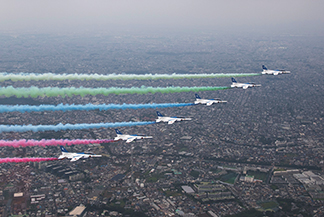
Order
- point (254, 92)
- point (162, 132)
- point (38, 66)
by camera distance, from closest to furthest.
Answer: point (162, 132)
point (254, 92)
point (38, 66)

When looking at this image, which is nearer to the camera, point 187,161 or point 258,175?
point 258,175

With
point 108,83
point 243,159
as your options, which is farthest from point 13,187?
point 108,83

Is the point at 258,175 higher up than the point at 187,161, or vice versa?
the point at 187,161

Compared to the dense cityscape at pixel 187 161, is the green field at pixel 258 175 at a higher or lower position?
lower

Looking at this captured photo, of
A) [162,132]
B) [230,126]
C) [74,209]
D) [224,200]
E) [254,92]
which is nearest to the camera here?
[74,209]

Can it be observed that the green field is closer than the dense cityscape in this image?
→ No

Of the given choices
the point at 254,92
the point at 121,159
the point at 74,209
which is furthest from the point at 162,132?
the point at 254,92

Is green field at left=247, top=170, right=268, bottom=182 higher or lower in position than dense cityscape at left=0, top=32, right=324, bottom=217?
lower

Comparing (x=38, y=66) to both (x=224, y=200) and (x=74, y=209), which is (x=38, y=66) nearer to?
(x=74, y=209)

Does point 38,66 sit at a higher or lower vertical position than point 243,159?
higher

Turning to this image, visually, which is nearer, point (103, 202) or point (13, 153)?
point (103, 202)

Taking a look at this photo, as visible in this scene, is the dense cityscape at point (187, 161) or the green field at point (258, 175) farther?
the green field at point (258, 175)
